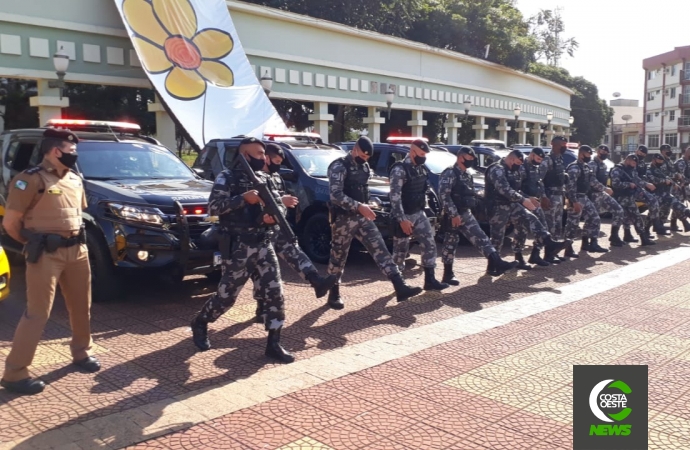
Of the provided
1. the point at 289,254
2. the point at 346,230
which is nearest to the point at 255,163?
the point at 289,254

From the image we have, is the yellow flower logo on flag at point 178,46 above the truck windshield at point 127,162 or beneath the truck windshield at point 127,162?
above

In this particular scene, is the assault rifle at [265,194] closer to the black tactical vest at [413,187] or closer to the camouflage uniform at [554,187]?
the black tactical vest at [413,187]

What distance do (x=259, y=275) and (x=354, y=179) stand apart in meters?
2.07

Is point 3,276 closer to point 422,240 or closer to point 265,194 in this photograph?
point 265,194

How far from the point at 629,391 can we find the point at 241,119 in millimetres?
13120

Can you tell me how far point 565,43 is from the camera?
67812mm

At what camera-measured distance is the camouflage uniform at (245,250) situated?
509cm

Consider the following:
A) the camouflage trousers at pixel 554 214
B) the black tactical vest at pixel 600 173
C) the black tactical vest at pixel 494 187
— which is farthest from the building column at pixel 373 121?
the black tactical vest at pixel 494 187

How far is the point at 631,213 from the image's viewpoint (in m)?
12.1

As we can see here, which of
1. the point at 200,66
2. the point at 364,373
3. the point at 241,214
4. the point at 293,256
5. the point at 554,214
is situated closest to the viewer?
the point at 364,373

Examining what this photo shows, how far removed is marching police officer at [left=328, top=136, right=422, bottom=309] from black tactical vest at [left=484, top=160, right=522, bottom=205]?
108 inches

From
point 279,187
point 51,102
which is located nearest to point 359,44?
point 51,102

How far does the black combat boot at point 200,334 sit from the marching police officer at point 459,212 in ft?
12.5

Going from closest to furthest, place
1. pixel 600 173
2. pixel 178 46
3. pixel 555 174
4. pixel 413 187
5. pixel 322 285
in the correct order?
pixel 322 285 → pixel 413 187 → pixel 555 174 → pixel 600 173 → pixel 178 46
